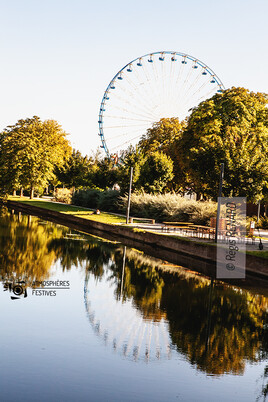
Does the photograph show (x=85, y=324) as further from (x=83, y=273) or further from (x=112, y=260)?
(x=112, y=260)

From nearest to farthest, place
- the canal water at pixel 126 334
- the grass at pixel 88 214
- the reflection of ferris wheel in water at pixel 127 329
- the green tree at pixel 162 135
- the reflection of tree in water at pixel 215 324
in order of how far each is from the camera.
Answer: the canal water at pixel 126 334 < the reflection of tree in water at pixel 215 324 < the reflection of ferris wheel in water at pixel 127 329 < the grass at pixel 88 214 < the green tree at pixel 162 135

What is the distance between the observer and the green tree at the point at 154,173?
4431cm

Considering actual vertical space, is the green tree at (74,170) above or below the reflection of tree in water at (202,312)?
above

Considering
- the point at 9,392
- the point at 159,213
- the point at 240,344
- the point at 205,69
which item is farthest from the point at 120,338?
the point at 205,69

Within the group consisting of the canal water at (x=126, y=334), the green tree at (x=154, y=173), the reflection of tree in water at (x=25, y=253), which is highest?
the green tree at (x=154, y=173)

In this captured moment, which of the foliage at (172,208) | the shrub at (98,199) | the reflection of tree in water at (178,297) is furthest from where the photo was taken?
the shrub at (98,199)

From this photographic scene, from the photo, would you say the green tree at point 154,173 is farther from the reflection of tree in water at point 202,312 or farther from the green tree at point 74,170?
the reflection of tree in water at point 202,312

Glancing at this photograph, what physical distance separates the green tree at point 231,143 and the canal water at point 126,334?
1216 centimetres

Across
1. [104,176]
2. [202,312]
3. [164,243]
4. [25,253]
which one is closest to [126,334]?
[202,312]

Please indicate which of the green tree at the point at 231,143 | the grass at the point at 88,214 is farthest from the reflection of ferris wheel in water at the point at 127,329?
the grass at the point at 88,214

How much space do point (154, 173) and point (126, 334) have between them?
34.1 m

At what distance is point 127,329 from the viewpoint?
1145 cm

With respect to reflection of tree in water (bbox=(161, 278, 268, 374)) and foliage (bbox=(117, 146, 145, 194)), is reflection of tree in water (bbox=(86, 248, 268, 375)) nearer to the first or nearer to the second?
reflection of tree in water (bbox=(161, 278, 268, 374))

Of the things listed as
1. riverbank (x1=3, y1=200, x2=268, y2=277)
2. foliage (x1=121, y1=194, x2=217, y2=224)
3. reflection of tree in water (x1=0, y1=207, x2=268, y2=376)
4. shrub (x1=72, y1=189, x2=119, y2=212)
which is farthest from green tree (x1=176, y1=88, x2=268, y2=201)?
reflection of tree in water (x1=0, y1=207, x2=268, y2=376)
